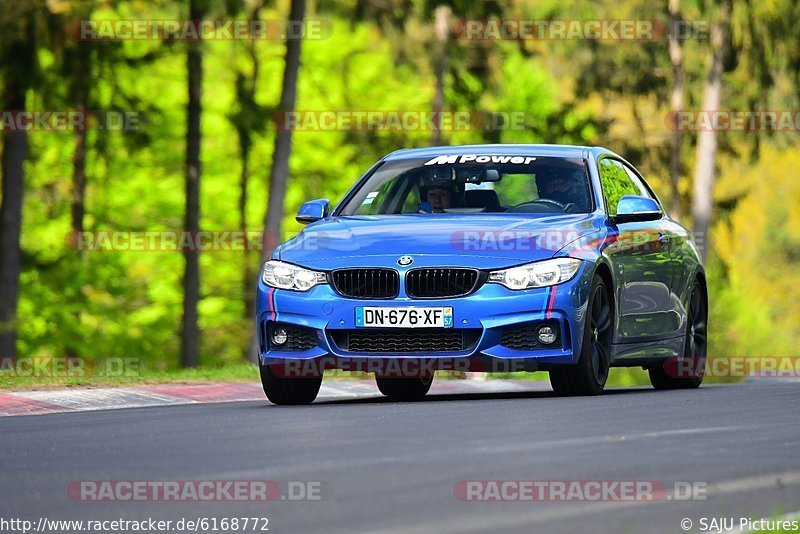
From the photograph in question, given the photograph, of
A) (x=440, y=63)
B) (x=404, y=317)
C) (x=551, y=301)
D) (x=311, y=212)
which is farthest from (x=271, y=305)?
(x=440, y=63)

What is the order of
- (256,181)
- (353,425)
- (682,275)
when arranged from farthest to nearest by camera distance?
(256,181) < (682,275) < (353,425)

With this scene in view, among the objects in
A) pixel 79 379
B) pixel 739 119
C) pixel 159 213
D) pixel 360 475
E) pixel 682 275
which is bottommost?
pixel 159 213

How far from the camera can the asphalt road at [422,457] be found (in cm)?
665

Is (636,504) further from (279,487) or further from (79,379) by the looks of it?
(79,379)

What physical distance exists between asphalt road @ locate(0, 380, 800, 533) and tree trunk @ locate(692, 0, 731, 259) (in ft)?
97.7

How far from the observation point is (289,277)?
12.3 metres

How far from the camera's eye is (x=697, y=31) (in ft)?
142

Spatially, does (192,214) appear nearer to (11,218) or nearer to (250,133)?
(250,133)

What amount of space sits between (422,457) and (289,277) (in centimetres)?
423

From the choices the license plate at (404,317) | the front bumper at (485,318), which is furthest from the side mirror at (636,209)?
the license plate at (404,317)

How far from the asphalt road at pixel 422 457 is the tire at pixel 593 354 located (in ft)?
0.88

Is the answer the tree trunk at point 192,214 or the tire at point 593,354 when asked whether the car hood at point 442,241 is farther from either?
the tree trunk at point 192,214

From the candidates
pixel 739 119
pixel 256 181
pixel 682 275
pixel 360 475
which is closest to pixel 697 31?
pixel 739 119

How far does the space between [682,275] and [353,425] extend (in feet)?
17.3
